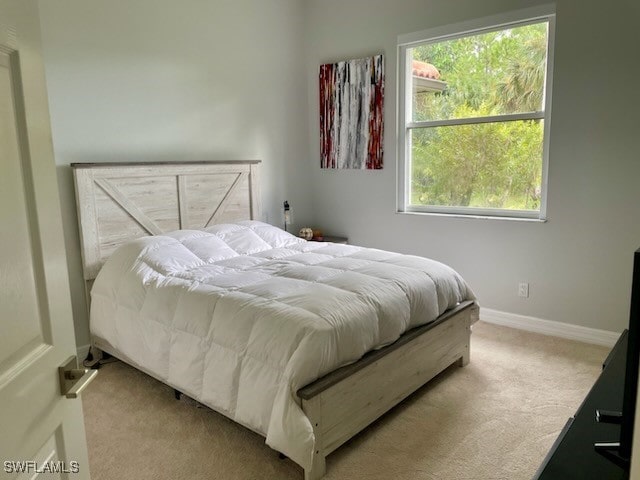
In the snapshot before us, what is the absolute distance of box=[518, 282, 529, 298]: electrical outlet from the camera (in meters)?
3.81

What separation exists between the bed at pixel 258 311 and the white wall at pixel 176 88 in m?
0.20

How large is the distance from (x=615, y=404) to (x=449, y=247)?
2.72m

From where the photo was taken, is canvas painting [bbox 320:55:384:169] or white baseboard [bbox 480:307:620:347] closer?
white baseboard [bbox 480:307:620:347]

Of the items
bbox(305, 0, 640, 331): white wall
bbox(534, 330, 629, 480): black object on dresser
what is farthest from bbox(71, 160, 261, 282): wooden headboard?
bbox(534, 330, 629, 480): black object on dresser

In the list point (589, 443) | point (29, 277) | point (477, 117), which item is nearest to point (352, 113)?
point (477, 117)

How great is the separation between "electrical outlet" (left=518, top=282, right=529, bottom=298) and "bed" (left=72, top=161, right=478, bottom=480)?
939mm

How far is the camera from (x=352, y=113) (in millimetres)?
4656

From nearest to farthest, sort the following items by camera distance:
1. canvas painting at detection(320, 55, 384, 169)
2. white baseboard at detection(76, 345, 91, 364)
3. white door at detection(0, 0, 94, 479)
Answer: white door at detection(0, 0, 94, 479)
white baseboard at detection(76, 345, 91, 364)
canvas painting at detection(320, 55, 384, 169)

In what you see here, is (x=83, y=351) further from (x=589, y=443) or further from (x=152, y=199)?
(x=589, y=443)

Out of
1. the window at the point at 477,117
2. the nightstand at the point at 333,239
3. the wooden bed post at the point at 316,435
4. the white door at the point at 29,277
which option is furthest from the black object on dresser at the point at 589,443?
the nightstand at the point at 333,239

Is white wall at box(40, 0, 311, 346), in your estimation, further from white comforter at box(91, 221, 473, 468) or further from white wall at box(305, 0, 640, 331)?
white wall at box(305, 0, 640, 331)

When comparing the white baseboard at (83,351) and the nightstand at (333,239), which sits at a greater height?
the nightstand at (333,239)

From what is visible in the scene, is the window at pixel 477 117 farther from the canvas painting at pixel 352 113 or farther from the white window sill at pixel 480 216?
the canvas painting at pixel 352 113

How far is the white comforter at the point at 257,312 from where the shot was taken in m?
2.11
